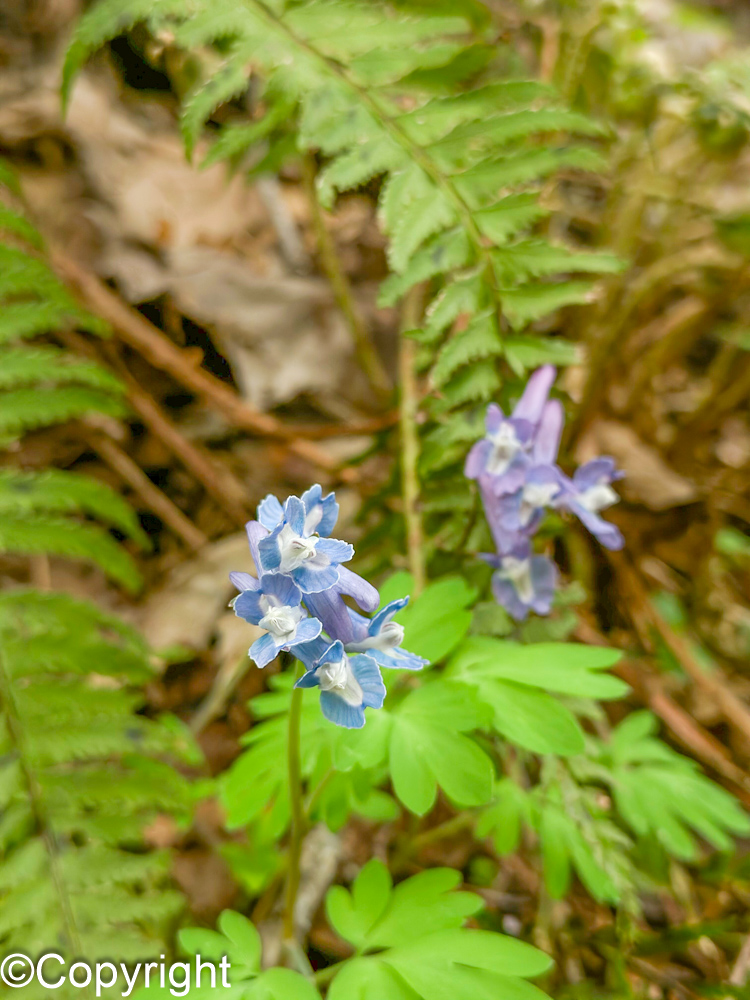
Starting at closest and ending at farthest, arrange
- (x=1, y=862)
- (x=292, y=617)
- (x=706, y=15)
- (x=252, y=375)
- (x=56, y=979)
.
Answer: (x=292, y=617), (x=56, y=979), (x=1, y=862), (x=252, y=375), (x=706, y=15)

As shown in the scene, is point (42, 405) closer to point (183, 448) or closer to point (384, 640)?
point (183, 448)

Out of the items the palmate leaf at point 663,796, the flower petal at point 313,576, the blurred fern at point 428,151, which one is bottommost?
the palmate leaf at point 663,796

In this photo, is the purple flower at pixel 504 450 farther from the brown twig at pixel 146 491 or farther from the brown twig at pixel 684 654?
the brown twig at pixel 146 491

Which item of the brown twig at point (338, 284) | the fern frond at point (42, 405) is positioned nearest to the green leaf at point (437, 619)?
the fern frond at point (42, 405)

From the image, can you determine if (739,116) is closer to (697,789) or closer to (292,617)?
(697,789)

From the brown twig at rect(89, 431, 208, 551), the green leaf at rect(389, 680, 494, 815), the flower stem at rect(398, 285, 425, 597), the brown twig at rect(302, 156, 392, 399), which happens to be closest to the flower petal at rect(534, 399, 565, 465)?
the flower stem at rect(398, 285, 425, 597)

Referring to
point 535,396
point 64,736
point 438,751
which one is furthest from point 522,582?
point 64,736

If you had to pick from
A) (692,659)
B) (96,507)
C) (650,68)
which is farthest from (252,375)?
(692,659)
